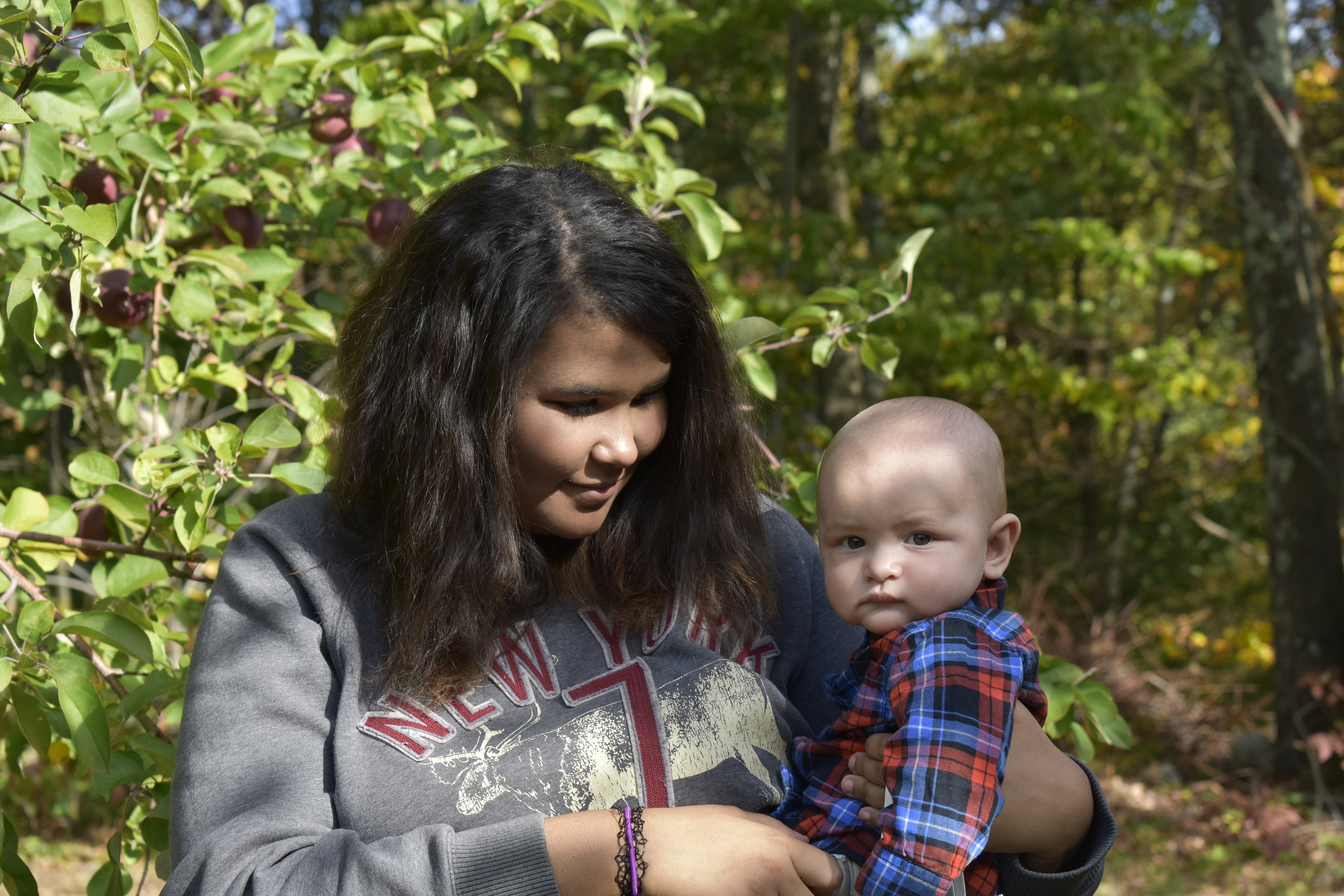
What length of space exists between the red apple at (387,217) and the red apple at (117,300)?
43 centimetres

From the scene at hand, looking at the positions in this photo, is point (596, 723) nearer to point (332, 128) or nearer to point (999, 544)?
point (999, 544)

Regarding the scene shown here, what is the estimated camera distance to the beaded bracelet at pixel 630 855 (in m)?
1.08

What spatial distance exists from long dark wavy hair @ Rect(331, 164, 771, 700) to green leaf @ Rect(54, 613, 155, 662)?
11.1 inches

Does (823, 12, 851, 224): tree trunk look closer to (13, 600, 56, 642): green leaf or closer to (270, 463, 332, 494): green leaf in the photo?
(270, 463, 332, 494): green leaf

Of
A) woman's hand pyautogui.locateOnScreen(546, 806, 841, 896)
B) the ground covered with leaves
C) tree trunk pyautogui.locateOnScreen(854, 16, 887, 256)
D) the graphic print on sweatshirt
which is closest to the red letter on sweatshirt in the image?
the graphic print on sweatshirt

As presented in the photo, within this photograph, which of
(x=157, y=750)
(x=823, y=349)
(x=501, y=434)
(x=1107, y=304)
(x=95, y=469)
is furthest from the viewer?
(x=1107, y=304)

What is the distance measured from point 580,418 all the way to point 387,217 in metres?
0.98

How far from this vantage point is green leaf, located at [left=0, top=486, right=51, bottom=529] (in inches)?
59.6

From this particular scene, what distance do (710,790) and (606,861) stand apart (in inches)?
9.1

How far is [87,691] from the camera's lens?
1246 millimetres

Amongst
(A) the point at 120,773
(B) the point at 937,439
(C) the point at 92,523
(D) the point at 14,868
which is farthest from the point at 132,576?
(B) the point at 937,439

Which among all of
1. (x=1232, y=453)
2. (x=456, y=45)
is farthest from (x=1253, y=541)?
(x=456, y=45)

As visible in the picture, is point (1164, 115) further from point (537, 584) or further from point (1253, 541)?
point (537, 584)

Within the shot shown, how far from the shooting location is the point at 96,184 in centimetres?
180
